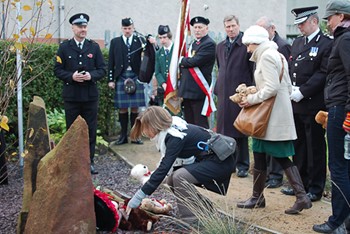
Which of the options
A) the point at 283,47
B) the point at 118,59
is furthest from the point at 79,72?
the point at 283,47

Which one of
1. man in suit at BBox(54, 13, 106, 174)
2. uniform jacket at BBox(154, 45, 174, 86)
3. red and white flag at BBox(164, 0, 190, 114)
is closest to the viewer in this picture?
man in suit at BBox(54, 13, 106, 174)

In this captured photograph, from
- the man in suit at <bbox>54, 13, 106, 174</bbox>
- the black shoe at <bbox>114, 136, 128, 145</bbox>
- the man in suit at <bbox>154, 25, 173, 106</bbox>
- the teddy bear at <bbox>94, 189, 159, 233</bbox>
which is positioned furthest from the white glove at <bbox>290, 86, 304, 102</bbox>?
the black shoe at <bbox>114, 136, 128, 145</bbox>

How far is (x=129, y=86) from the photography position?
948cm

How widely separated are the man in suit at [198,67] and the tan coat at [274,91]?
2.24 m

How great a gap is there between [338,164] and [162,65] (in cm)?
492

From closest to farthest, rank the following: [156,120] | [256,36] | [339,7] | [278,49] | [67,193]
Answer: [67,193], [339,7], [156,120], [256,36], [278,49]

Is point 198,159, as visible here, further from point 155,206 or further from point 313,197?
point 313,197

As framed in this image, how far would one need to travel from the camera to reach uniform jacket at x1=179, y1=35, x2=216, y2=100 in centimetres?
814

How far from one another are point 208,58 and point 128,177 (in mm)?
2035

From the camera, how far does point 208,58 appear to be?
8.18 metres

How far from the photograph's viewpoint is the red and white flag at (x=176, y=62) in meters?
8.58

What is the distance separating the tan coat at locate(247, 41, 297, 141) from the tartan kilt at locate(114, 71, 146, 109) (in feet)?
12.9

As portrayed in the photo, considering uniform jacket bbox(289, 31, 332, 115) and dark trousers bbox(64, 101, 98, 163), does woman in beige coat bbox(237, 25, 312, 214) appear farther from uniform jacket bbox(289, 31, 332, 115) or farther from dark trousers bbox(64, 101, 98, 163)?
dark trousers bbox(64, 101, 98, 163)

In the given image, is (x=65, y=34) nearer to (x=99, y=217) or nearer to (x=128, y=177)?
(x=128, y=177)
